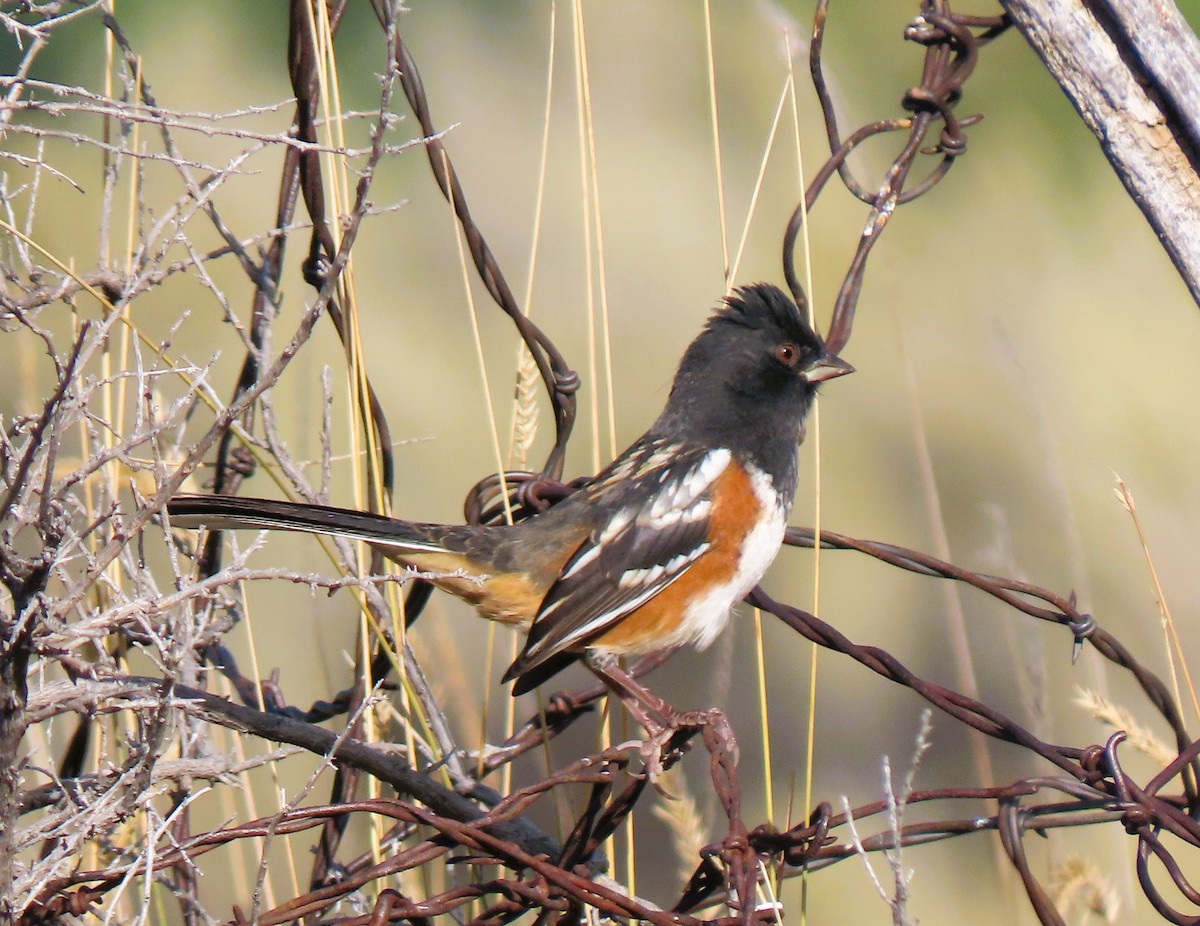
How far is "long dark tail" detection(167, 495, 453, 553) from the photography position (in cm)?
208

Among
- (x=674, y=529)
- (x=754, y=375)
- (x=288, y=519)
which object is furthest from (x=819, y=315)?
(x=288, y=519)

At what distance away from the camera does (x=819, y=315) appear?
5.32 m

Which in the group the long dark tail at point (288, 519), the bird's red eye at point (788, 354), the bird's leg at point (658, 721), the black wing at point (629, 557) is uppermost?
the bird's red eye at point (788, 354)

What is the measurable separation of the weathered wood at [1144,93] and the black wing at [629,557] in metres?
1.10

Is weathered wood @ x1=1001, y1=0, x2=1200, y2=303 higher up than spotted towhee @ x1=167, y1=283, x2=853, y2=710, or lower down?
higher up

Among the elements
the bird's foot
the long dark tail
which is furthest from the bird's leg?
the long dark tail

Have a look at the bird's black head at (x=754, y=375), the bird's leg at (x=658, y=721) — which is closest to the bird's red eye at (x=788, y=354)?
the bird's black head at (x=754, y=375)

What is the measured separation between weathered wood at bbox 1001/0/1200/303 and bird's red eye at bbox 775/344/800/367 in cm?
95

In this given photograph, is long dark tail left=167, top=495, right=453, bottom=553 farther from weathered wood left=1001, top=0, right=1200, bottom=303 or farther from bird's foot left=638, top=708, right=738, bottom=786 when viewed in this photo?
weathered wood left=1001, top=0, right=1200, bottom=303

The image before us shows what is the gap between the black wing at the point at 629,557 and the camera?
8.83ft

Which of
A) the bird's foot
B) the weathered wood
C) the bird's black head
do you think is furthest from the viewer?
the bird's black head

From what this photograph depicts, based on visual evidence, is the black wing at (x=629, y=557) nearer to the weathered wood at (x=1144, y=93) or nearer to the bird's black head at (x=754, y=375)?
the bird's black head at (x=754, y=375)

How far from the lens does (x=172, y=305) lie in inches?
198

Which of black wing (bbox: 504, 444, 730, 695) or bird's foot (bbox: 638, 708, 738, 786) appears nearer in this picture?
bird's foot (bbox: 638, 708, 738, 786)
